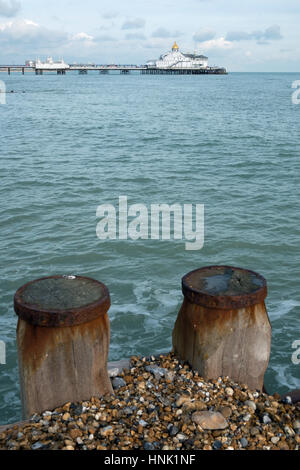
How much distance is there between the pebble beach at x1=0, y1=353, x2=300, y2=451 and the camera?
404 centimetres

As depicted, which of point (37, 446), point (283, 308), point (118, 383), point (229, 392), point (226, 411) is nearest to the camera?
point (37, 446)

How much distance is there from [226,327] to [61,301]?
5.41 feet

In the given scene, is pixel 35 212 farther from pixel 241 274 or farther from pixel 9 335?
pixel 241 274

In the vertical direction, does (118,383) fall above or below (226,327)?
below

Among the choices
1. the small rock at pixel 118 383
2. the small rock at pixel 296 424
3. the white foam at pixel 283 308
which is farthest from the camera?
the white foam at pixel 283 308

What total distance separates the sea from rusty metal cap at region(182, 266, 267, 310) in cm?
288

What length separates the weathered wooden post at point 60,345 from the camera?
4176 mm

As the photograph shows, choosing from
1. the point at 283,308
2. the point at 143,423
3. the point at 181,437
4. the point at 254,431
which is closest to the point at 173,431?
the point at 181,437

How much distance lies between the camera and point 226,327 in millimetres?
4664

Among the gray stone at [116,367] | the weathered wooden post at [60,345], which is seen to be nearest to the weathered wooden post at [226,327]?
the gray stone at [116,367]

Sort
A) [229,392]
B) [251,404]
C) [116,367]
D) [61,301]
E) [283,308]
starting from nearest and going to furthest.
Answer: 1. [61,301]
2. [251,404]
3. [229,392]
4. [116,367]
5. [283,308]

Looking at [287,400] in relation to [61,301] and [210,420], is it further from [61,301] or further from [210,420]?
[61,301]

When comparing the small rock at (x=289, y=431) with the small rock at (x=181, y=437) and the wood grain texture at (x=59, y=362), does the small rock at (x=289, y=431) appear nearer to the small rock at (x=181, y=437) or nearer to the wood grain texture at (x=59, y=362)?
the small rock at (x=181, y=437)
